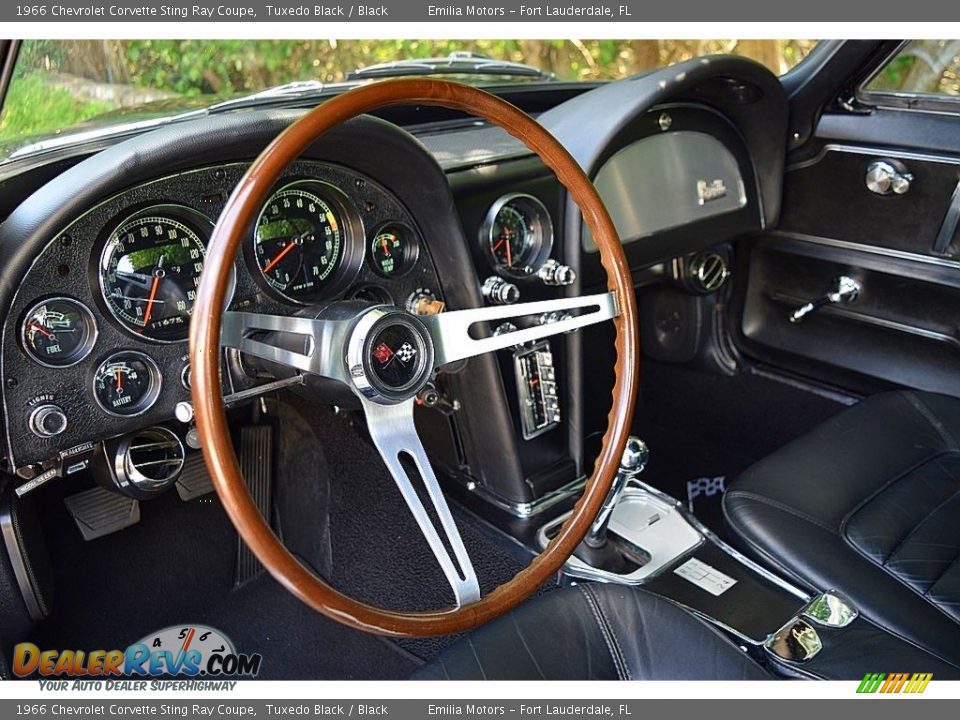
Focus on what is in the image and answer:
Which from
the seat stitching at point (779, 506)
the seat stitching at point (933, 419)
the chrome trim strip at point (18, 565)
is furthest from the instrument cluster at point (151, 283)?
the seat stitching at point (933, 419)

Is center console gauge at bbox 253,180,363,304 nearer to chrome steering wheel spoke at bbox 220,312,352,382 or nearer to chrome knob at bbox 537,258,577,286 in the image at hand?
chrome steering wheel spoke at bbox 220,312,352,382

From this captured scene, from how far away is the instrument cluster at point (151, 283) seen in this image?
55.4 inches

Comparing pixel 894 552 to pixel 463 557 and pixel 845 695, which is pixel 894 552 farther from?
pixel 463 557

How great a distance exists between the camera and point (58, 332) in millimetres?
1431

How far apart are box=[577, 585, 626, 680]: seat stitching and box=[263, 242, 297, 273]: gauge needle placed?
2.45 ft

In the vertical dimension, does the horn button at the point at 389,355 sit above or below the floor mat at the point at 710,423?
above

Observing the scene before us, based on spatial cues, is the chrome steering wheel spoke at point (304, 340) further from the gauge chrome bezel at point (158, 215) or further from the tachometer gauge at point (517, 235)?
the tachometer gauge at point (517, 235)

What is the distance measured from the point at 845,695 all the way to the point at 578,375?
0.87 metres

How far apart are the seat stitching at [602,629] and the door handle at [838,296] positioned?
1.30 metres

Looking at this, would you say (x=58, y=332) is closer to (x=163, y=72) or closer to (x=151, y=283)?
(x=151, y=283)

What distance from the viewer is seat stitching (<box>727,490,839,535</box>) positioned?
1.71m

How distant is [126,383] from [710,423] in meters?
1.75

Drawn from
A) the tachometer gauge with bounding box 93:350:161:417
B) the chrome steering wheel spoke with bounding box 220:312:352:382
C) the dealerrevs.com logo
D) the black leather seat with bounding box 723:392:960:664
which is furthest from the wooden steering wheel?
the dealerrevs.com logo

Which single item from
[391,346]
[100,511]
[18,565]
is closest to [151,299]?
[391,346]
